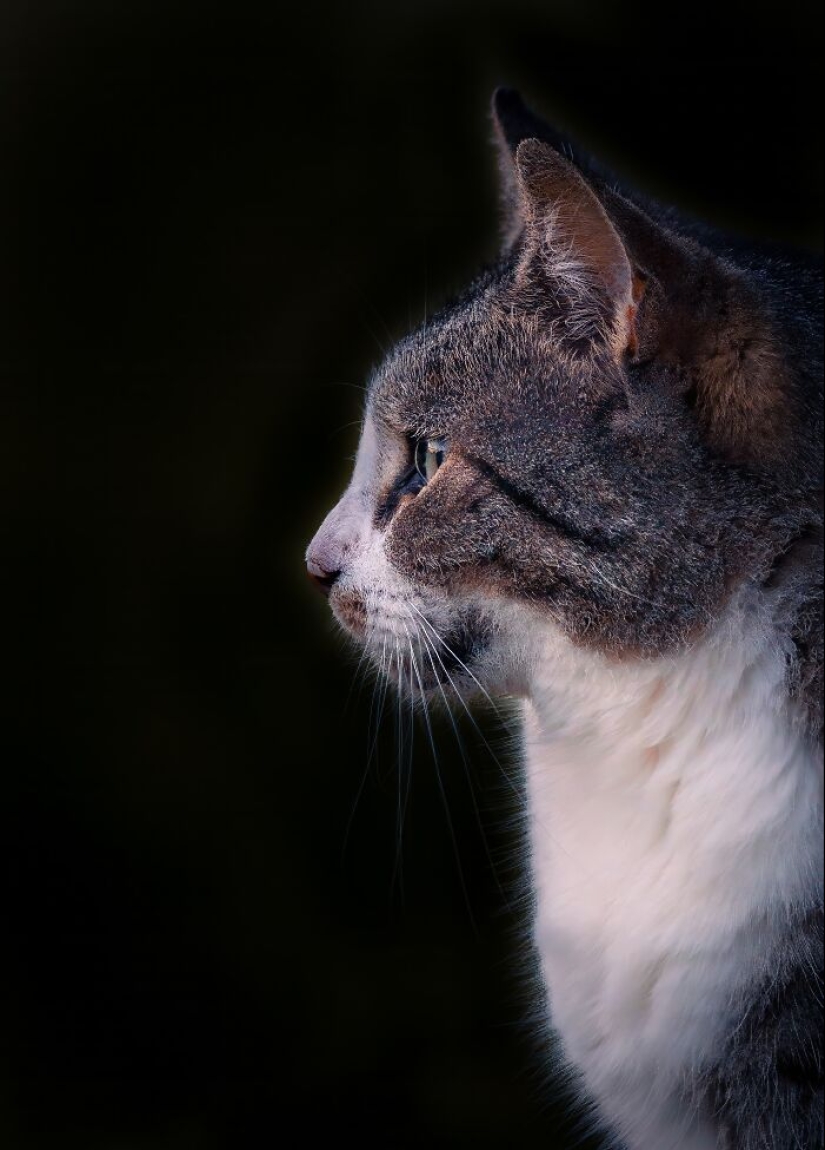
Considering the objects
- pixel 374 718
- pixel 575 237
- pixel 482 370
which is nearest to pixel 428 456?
pixel 482 370

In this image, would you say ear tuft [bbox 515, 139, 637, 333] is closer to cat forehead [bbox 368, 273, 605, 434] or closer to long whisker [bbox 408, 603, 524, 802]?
cat forehead [bbox 368, 273, 605, 434]

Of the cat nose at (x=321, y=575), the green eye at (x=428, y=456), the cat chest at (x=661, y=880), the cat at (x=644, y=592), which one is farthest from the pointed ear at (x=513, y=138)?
the cat chest at (x=661, y=880)

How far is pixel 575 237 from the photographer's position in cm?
92

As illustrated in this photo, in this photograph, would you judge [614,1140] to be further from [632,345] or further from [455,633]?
[632,345]

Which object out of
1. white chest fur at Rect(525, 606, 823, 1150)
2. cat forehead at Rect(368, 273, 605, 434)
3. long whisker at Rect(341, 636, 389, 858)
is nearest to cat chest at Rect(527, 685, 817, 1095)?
white chest fur at Rect(525, 606, 823, 1150)

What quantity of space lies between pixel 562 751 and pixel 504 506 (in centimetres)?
24

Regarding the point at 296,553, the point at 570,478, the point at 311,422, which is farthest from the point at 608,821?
the point at 311,422

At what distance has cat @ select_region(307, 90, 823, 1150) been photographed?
0.91 meters

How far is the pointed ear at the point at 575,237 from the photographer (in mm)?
882

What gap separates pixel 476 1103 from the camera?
151 cm

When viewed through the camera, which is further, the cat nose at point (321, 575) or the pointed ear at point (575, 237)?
the cat nose at point (321, 575)

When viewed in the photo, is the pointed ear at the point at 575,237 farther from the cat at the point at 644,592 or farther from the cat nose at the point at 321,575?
the cat nose at the point at 321,575

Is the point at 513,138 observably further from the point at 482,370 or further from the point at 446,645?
the point at 446,645

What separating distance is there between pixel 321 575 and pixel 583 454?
0.83 ft
